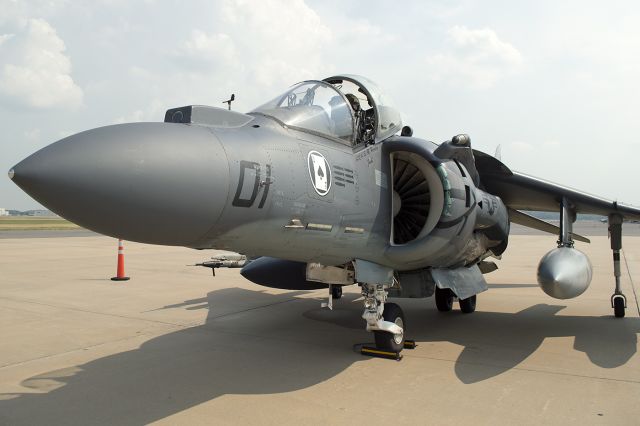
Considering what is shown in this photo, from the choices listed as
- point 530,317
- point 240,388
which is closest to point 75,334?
point 240,388

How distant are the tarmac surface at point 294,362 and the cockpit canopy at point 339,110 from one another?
2.41 meters

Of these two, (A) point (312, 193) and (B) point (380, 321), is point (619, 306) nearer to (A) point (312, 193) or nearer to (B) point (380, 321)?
(B) point (380, 321)

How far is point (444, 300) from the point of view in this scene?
8562 millimetres

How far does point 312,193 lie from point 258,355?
2.35 meters

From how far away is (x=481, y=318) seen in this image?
8.05 metres

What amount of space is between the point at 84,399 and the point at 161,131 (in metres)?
2.51

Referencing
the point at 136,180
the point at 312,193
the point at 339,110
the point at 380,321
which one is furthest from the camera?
the point at 380,321

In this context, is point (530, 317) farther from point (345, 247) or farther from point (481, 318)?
point (345, 247)


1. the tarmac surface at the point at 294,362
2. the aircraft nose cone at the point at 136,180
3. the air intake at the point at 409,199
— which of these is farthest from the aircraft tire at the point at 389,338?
the aircraft nose cone at the point at 136,180

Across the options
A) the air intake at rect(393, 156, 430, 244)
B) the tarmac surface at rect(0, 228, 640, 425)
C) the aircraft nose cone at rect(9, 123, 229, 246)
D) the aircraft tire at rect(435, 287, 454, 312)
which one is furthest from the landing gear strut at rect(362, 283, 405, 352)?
the aircraft tire at rect(435, 287, 454, 312)

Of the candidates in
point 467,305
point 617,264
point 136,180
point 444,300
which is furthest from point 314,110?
point 617,264

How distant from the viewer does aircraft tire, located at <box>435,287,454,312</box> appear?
27.9ft

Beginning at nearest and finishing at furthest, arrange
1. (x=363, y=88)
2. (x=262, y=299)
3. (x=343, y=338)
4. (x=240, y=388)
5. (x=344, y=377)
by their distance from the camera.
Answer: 1. (x=240, y=388)
2. (x=344, y=377)
3. (x=363, y=88)
4. (x=343, y=338)
5. (x=262, y=299)

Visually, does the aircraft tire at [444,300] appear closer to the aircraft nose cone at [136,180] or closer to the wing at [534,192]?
the wing at [534,192]
